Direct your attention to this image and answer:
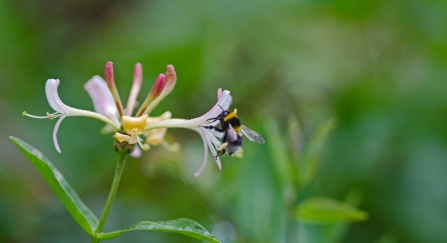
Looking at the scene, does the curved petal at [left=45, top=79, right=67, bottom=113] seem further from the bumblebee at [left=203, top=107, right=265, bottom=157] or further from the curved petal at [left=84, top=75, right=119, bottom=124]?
the bumblebee at [left=203, top=107, right=265, bottom=157]

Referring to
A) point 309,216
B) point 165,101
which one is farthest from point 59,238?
point 309,216

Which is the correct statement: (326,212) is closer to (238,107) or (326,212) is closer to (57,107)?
(57,107)

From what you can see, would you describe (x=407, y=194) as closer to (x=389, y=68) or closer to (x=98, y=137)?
(x=389, y=68)

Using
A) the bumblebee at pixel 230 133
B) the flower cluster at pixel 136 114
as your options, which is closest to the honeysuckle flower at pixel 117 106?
the flower cluster at pixel 136 114

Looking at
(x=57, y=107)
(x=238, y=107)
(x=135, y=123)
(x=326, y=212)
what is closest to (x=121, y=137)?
(x=135, y=123)

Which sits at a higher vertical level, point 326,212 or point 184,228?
point 184,228

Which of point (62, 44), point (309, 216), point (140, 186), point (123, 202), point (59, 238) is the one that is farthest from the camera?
point (62, 44)

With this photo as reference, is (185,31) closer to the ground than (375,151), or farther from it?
farther from it

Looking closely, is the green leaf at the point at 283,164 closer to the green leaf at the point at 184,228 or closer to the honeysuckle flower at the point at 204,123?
the honeysuckle flower at the point at 204,123
